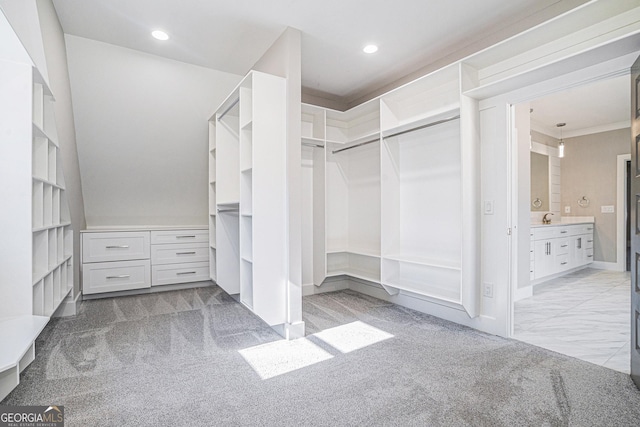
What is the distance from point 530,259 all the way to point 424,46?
2933mm

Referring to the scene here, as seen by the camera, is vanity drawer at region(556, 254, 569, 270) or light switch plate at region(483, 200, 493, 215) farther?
vanity drawer at region(556, 254, 569, 270)

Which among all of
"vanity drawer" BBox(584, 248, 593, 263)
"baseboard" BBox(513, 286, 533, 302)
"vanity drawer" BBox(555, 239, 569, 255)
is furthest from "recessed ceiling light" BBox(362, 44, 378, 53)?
"vanity drawer" BBox(584, 248, 593, 263)

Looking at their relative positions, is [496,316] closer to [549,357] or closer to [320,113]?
[549,357]

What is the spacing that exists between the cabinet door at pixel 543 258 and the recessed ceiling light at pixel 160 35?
4.95m

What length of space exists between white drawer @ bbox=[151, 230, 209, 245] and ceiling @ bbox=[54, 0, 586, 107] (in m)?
2.10

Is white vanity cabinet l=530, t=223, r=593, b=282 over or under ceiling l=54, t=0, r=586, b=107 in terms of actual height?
under

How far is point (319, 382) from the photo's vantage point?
1.99 metres

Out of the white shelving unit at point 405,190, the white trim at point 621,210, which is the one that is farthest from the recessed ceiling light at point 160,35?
the white trim at point 621,210

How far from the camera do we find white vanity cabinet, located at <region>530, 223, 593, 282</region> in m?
4.38

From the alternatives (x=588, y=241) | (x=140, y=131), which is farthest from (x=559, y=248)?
(x=140, y=131)

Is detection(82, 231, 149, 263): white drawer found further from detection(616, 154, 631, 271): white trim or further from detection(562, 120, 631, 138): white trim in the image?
detection(616, 154, 631, 271): white trim

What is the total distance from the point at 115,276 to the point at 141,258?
1.12 ft

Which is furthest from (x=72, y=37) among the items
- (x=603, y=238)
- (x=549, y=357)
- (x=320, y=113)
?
(x=603, y=238)

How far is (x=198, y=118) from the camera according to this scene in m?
4.01
